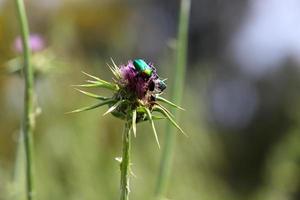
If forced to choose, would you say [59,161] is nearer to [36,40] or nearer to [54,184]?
[54,184]

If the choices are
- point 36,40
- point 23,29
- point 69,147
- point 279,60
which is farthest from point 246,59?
point 23,29

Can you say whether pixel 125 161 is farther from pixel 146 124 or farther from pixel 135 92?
pixel 146 124

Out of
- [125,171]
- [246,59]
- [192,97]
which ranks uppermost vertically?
[246,59]

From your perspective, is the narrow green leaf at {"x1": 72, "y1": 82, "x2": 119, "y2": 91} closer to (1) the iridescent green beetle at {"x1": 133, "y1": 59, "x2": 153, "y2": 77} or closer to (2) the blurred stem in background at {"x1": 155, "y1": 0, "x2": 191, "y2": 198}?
(1) the iridescent green beetle at {"x1": 133, "y1": 59, "x2": 153, "y2": 77}

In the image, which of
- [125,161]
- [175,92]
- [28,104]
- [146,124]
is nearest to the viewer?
[125,161]

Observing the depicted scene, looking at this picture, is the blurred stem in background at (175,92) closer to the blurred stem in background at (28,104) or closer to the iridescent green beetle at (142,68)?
the blurred stem in background at (28,104)

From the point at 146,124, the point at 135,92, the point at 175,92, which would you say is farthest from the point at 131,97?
the point at 146,124

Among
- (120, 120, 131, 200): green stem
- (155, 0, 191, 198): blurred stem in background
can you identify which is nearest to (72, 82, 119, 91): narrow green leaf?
(120, 120, 131, 200): green stem
